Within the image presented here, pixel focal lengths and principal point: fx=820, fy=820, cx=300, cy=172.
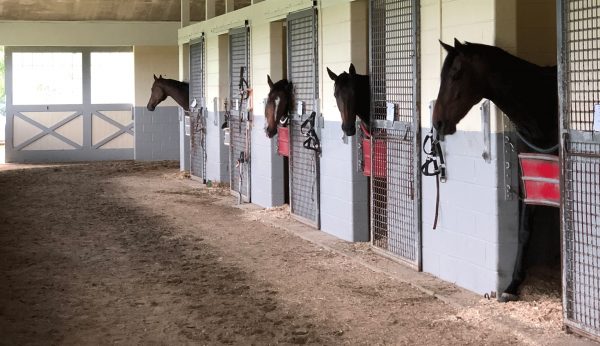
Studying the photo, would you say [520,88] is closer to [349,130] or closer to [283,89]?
[349,130]

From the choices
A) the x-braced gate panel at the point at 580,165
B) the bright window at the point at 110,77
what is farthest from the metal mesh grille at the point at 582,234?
the bright window at the point at 110,77

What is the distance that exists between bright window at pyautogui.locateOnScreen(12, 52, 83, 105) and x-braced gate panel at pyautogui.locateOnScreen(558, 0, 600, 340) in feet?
42.9

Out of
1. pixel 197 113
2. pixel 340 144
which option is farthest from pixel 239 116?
pixel 340 144

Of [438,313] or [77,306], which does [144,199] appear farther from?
[438,313]

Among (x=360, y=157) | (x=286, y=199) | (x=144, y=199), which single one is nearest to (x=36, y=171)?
(x=144, y=199)

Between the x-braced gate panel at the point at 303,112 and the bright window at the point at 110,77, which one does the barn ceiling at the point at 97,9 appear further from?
the x-braced gate panel at the point at 303,112

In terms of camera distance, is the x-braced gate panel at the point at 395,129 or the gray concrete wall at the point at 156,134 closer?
the x-braced gate panel at the point at 395,129

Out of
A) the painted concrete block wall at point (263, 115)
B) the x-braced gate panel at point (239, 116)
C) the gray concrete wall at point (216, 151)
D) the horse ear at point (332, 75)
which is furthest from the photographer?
the gray concrete wall at point (216, 151)

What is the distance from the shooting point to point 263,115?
28.4ft

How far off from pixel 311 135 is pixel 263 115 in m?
1.56

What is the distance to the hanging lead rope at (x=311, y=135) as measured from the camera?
708cm

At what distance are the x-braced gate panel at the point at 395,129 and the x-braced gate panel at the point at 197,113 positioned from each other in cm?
535

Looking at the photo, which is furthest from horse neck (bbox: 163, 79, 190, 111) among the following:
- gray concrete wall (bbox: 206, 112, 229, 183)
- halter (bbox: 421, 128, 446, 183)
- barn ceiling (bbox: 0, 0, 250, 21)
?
halter (bbox: 421, 128, 446, 183)

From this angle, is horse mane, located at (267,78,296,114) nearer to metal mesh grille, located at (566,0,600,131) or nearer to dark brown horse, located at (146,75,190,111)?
metal mesh grille, located at (566,0,600,131)
